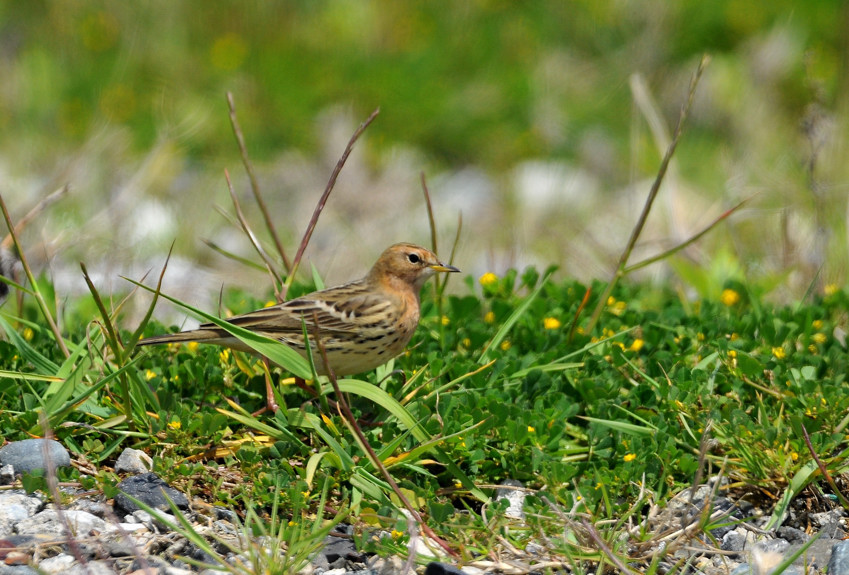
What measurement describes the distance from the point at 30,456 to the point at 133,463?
0.38 m

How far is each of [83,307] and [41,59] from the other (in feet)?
23.9

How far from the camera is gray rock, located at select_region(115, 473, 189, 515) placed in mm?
3721

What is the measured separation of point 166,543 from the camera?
3.58 m

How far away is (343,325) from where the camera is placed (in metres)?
4.79

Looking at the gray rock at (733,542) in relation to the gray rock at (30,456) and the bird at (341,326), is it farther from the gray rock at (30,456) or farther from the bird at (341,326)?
the gray rock at (30,456)

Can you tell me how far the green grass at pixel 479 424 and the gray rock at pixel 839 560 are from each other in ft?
0.96

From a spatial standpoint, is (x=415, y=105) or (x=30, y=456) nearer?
(x=30, y=456)

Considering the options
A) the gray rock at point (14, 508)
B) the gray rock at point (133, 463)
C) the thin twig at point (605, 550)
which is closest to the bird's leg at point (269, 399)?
the gray rock at point (133, 463)

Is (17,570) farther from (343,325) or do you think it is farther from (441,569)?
(343,325)

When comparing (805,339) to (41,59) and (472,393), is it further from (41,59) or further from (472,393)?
(41,59)

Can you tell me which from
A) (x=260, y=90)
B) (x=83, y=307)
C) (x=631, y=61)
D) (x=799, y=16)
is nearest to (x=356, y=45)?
(x=260, y=90)

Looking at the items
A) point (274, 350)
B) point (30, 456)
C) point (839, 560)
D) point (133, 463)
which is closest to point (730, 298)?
point (839, 560)

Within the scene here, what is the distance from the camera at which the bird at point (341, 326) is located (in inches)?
179

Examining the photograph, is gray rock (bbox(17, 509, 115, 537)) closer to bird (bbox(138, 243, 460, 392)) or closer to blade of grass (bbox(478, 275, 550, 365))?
bird (bbox(138, 243, 460, 392))
